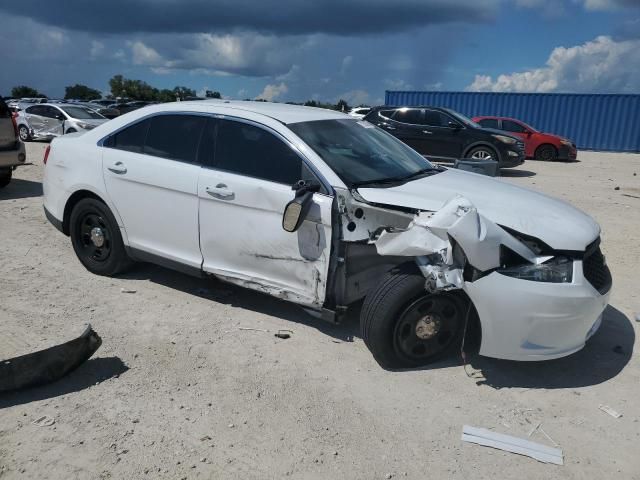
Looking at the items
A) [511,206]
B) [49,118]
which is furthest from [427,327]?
[49,118]

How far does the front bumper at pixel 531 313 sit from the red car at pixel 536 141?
15.7 metres

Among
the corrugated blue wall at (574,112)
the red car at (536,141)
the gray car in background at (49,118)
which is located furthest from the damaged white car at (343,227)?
the corrugated blue wall at (574,112)

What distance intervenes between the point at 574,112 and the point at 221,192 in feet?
79.6

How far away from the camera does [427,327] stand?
3.56 metres

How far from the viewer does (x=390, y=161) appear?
4.38 meters

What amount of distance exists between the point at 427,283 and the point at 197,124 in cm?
236

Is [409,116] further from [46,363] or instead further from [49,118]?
[46,363]

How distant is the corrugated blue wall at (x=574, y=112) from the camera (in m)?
23.5

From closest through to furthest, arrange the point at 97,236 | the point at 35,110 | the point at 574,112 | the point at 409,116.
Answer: the point at 97,236
the point at 409,116
the point at 35,110
the point at 574,112

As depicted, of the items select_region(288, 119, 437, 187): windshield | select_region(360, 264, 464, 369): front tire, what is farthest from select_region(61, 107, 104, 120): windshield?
select_region(360, 264, 464, 369): front tire

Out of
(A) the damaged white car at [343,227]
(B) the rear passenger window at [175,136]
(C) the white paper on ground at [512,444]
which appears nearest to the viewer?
(C) the white paper on ground at [512,444]

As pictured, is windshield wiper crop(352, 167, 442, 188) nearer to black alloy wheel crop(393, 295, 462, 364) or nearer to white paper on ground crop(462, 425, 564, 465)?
black alloy wheel crop(393, 295, 462, 364)

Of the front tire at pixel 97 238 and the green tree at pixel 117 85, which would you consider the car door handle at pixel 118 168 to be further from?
the green tree at pixel 117 85

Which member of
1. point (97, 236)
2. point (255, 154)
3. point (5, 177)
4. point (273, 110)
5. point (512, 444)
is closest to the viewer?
point (512, 444)
